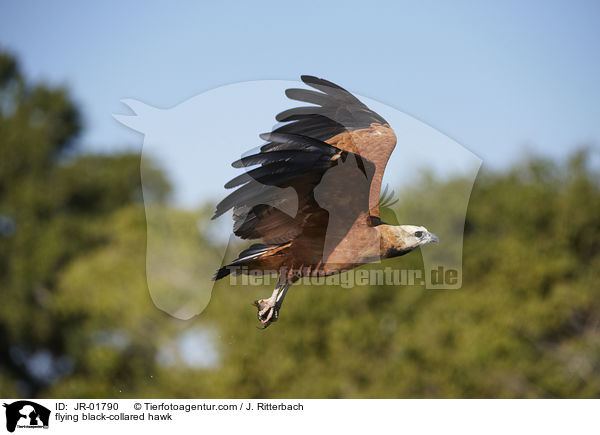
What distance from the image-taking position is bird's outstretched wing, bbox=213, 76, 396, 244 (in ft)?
9.07

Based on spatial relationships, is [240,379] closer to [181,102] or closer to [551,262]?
[551,262]

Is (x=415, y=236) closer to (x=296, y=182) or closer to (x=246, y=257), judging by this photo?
(x=296, y=182)

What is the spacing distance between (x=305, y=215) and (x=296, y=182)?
0.18 meters

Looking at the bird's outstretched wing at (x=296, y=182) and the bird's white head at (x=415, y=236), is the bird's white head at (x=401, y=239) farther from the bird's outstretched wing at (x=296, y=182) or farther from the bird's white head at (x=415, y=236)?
the bird's outstretched wing at (x=296, y=182)

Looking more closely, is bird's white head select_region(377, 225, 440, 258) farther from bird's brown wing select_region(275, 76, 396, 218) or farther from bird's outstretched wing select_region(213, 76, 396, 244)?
bird's brown wing select_region(275, 76, 396, 218)

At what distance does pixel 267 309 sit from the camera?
2.75m

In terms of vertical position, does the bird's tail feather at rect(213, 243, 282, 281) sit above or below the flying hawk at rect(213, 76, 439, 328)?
below

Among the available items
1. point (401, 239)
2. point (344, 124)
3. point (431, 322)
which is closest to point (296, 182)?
point (401, 239)

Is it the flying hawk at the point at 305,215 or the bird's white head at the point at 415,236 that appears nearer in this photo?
the flying hawk at the point at 305,215

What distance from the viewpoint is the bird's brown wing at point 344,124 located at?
3.37m
